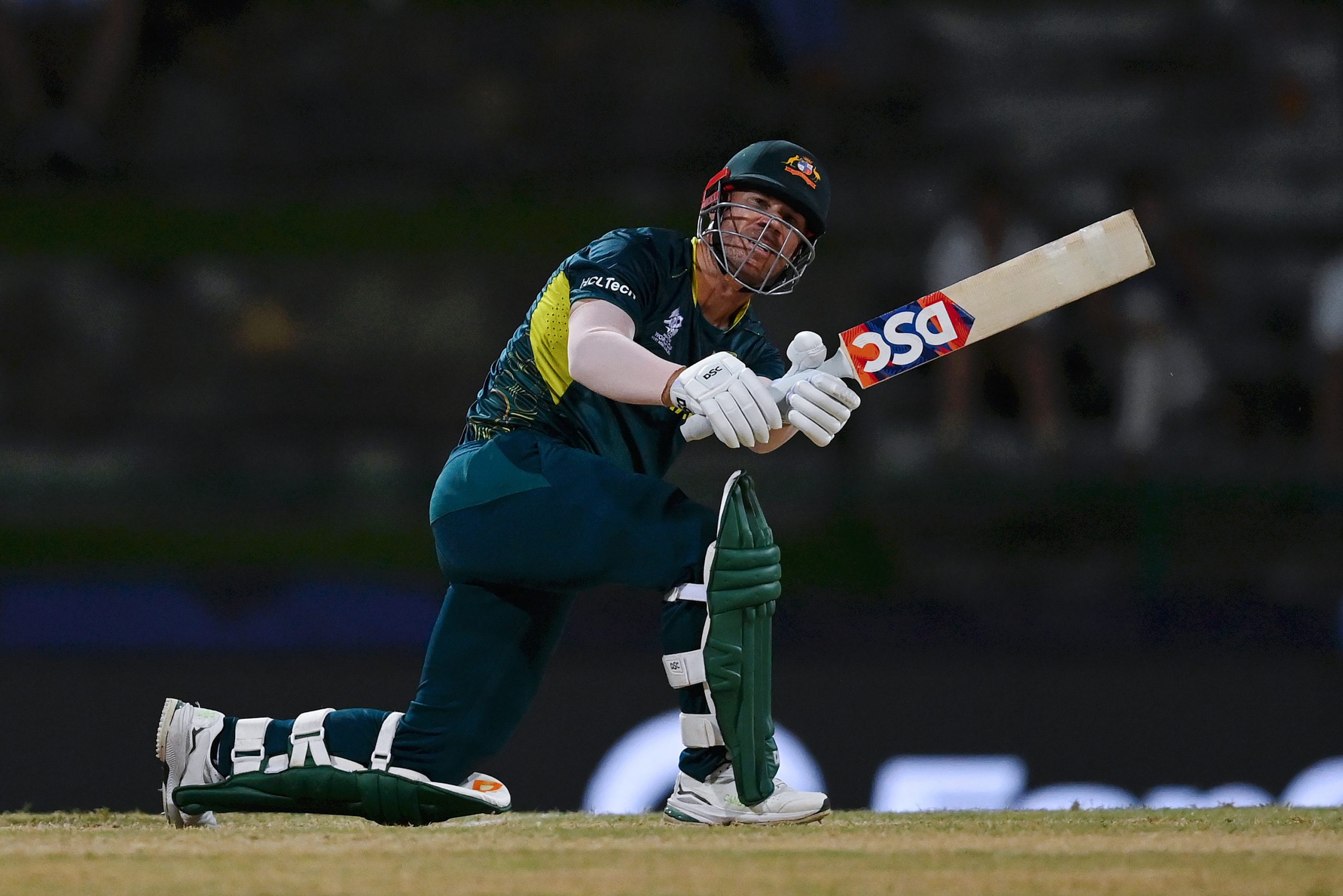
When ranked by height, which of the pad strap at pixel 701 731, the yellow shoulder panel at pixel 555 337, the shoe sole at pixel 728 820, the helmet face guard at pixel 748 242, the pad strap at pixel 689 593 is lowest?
the shoe sole at pixel 728 820

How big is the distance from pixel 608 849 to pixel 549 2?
6.32 meters

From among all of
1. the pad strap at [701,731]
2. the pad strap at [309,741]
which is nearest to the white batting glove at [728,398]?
the pad strap at [701,731]

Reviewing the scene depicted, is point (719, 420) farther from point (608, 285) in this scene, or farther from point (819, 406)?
point (608, 285)

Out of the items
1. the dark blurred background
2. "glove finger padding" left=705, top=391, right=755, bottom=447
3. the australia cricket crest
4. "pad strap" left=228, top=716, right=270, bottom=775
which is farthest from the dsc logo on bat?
"pad strap" left=228, top=716, right=270, bottom=775

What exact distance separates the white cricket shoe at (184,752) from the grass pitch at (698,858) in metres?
0.09

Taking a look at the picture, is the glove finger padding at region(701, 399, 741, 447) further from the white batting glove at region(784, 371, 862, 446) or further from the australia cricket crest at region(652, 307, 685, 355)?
the australia cricket crest at region(652, 307, 685, 355)

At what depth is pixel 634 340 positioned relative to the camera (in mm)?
3217

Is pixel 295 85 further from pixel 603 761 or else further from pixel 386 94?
pixel 603 761

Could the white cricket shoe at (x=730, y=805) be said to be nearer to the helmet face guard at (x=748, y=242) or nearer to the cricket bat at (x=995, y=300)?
the cricket bat at (x=995, y=300)

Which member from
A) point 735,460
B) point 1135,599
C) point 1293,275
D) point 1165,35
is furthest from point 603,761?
point 1165,35

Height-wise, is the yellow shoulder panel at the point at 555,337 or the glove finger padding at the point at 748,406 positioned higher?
the yellow shoulder panel at the point at 555,337

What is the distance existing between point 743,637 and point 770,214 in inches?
35.0

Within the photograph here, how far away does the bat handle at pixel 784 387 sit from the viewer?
9.70ft

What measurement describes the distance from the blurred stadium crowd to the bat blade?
276cm
